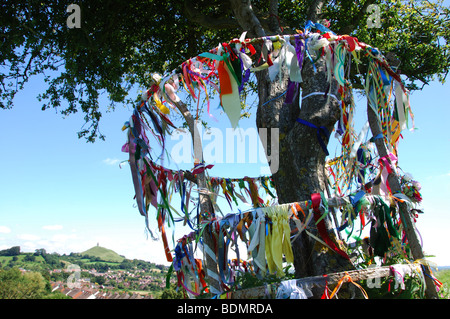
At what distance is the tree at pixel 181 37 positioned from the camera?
4.54 m

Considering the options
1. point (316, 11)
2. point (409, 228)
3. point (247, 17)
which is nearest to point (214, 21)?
point (247, 17)

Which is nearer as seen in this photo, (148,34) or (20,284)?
(148,34)

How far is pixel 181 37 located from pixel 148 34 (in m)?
0.69

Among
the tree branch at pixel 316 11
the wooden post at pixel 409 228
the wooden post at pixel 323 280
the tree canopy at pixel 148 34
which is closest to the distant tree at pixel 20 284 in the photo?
the tree canopy at pixel 148 34

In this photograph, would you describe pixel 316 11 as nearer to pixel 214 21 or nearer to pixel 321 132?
pixel 214 21

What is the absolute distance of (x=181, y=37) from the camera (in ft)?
24.4

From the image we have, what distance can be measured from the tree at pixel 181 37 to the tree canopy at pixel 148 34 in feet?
0.06

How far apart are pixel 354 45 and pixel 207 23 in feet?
11.4

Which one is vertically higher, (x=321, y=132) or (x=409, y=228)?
(x=321, y=132)

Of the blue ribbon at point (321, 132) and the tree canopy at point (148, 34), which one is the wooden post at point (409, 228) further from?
the tree canopy at point (148, 34)

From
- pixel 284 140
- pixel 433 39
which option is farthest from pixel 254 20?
pixel 433 39
